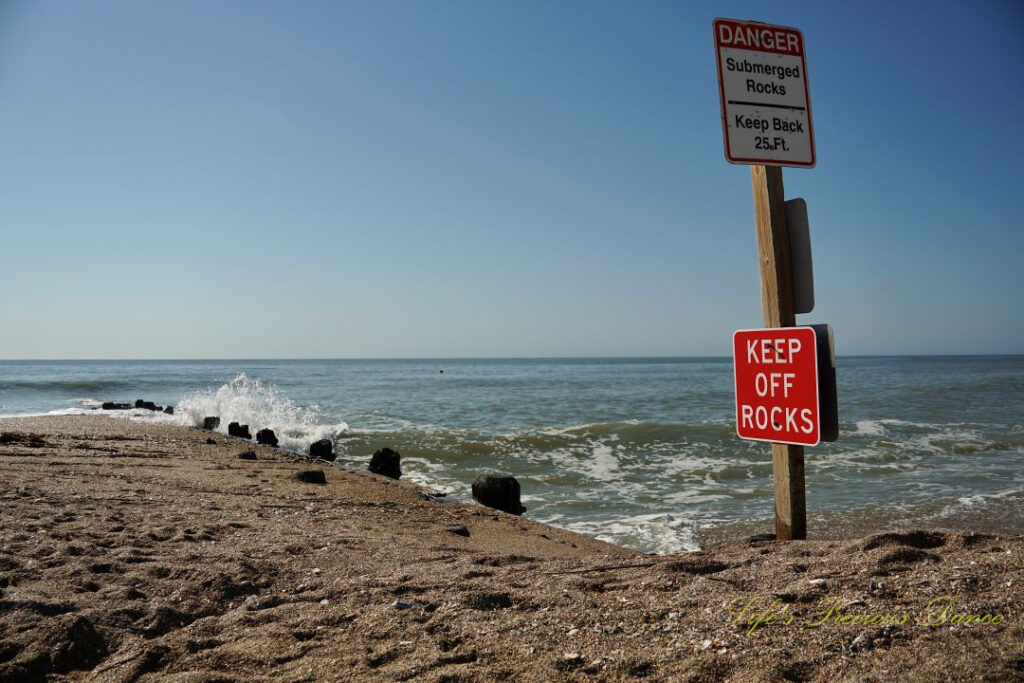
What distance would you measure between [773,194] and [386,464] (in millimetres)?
8872

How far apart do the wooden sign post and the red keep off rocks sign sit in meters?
0.25

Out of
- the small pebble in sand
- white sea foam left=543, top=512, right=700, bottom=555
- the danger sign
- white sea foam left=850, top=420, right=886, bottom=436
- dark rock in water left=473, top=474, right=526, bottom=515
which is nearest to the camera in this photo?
the small pebble in sand

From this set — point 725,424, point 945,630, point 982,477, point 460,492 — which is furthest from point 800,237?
point 725,424

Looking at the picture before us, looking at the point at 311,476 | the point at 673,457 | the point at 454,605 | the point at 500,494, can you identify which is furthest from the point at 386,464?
the point at 454,605

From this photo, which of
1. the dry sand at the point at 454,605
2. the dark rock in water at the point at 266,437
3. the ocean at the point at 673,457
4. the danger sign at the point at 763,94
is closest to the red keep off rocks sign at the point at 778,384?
the dry sand at the point at 454,605

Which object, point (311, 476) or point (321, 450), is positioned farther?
point (321, 450)

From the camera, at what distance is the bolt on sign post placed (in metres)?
3.26

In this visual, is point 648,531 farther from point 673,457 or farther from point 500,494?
point 673,457

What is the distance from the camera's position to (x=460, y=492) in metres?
10.7

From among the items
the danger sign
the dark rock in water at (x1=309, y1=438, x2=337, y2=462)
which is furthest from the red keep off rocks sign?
the dark rock in water at (x1=309, y1=438, x2=337, y2=462)

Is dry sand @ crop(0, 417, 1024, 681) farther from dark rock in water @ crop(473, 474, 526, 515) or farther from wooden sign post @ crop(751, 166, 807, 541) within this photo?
dark rock in water @ crop(473, 474, 526, 515)

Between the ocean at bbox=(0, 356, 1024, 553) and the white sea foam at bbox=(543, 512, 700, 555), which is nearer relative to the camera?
the white sea foam at bbox=(543, 512, 700, 555)

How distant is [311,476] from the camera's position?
28.9 ft

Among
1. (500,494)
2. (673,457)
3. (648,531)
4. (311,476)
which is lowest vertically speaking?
(673,457)
